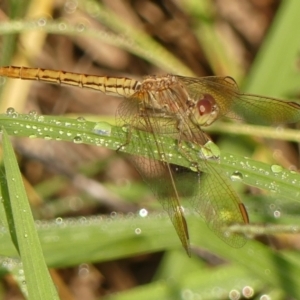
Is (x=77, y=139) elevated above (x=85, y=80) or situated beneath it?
situated beneath

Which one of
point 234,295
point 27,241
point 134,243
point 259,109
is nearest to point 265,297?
point 234,295

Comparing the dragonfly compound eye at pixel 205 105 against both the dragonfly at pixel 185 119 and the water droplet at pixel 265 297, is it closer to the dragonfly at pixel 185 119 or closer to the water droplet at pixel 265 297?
the dragonfly at pixel 185 119

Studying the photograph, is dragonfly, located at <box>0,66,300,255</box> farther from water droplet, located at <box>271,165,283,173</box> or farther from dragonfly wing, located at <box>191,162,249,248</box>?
water droplet, located at <box>271,165,283,173</box>

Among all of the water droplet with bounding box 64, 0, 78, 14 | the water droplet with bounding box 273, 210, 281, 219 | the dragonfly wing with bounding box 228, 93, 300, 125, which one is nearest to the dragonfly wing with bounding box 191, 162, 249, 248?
the water droplet with bounding box 273, 210, 281, 219

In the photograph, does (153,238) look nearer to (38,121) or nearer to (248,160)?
(248,160)

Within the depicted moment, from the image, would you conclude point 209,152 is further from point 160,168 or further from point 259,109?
point 259,109

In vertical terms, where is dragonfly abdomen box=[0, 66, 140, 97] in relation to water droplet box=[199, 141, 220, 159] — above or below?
above

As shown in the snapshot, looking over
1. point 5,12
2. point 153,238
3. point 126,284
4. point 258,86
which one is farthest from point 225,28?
point 153,238
